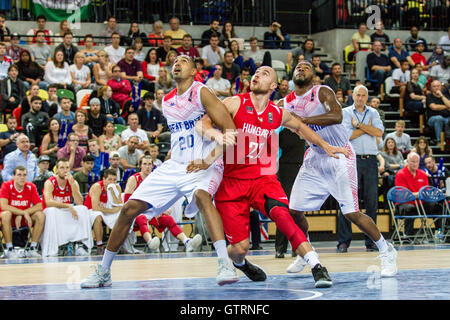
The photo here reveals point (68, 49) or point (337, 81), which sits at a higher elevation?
point (68, 49)

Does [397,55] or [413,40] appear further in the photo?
[413,40]

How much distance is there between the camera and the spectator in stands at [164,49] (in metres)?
18.0

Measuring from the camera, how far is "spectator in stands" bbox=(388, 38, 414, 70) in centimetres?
1977

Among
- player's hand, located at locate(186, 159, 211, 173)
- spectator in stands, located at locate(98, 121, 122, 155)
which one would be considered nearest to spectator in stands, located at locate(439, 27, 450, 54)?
spectator in stands, located at locate(98, 121, 122, 155)

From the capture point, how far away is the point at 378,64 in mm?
19656

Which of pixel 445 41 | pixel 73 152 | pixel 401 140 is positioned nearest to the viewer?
pixel 73 152

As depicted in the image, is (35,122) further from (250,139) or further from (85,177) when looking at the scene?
(250,139)

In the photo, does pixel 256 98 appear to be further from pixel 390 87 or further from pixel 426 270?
pixel 390 87

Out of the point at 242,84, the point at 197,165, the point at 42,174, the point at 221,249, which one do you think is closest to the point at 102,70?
the point at 242,84

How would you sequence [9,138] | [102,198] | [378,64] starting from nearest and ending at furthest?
1. [102,198]
2. [9,138]
3. [378,64]

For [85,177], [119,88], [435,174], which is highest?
[119,88]

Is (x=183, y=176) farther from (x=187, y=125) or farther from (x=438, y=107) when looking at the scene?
(x=438, y=107)

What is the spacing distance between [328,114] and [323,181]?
0.76 m
